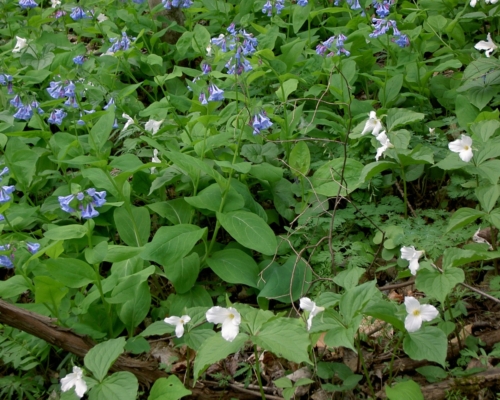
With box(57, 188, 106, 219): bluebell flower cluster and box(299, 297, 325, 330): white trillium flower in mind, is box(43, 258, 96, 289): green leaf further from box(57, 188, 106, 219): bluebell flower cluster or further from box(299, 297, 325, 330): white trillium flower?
box(299, 297, 325, 330): white trillium flower

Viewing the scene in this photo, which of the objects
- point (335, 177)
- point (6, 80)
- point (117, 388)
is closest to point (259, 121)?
point (335, 177)

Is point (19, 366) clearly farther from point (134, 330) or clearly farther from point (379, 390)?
point (379, 390)

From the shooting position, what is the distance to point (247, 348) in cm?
245

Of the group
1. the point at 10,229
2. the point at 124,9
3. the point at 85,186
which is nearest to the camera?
the point at 10,229

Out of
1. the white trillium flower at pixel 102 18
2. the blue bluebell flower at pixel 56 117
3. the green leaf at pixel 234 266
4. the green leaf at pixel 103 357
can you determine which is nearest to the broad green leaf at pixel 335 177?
the green leaf at pixel 234 266

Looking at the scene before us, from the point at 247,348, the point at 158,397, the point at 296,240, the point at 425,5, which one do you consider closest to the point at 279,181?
the point at 296,240

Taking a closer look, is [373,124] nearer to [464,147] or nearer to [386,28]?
[464,147]

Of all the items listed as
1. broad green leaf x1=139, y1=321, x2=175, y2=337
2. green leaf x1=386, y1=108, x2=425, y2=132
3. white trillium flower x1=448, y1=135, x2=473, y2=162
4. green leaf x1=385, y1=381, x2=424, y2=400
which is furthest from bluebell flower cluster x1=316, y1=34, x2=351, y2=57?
green leaf x1=385, y1=381, x2=424, y2=400

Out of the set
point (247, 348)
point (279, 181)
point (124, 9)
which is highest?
point (124, 9)

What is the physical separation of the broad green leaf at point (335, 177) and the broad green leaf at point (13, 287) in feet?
4.51

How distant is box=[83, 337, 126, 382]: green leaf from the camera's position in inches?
75.2

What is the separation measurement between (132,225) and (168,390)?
105 cm

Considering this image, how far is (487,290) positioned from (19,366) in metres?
2.03

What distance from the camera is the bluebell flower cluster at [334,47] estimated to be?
3350mm
